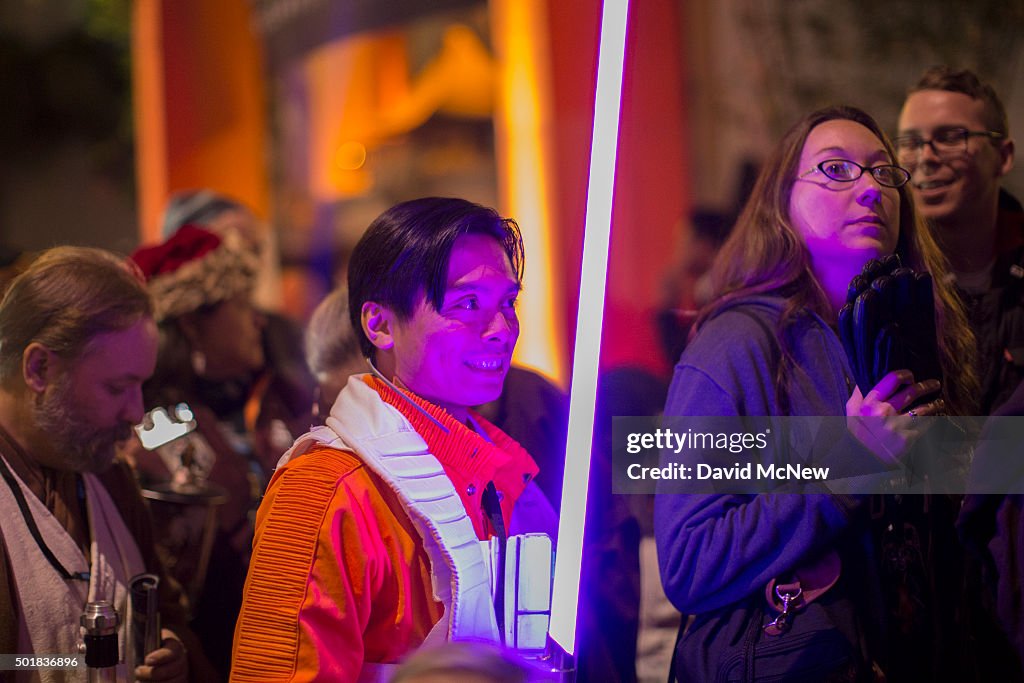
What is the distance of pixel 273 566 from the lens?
154 centimetres

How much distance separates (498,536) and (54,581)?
0.88 m

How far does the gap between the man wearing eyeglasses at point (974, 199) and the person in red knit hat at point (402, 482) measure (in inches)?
39.1

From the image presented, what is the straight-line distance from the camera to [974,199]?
88.0 inches

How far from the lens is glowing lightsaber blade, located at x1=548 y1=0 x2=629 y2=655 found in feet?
5.54

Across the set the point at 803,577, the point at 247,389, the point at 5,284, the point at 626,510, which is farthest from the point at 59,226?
the point at 803,577

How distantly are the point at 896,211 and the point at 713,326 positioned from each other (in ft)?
1.35

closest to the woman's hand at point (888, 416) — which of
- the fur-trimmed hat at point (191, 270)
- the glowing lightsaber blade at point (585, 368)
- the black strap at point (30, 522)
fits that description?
the glowing lightsaber blade at point (585, 368)

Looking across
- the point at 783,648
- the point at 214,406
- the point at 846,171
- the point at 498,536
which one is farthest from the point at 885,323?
the point at 214,406

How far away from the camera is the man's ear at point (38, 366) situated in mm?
1986

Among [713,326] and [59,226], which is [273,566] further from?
[59,226]

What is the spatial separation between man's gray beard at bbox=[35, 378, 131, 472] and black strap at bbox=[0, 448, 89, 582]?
86 millimetres

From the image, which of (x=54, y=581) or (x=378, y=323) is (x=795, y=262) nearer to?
(x=378, y=323)

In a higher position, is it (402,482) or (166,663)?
(402,482)

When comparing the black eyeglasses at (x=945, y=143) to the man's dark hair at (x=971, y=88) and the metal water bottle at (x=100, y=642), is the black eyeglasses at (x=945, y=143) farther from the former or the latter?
the metal water bottle at (x=100, y=642)
